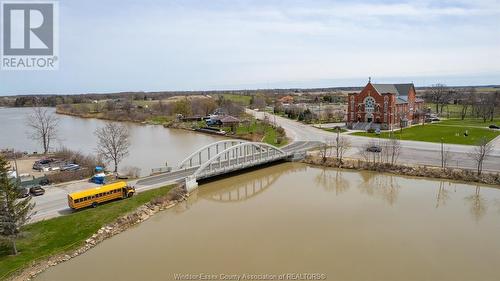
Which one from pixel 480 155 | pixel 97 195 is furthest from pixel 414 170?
pixel 97 195

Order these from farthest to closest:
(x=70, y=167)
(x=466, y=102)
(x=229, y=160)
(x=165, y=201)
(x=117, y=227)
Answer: (x=466, y=102), (x=229, y=160), (x=70, y=167), (x=165, y=201), (x=117, y=227)

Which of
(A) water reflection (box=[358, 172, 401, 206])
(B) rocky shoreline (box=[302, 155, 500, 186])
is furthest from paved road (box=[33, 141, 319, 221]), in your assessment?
(A) water reflection (box=[358, 172, 401, 206])

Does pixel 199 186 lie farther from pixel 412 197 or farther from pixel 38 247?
pixel 412 197

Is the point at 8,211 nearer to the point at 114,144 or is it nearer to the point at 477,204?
the point at 114,144

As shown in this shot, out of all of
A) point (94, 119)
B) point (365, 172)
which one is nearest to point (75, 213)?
point (365, 172)

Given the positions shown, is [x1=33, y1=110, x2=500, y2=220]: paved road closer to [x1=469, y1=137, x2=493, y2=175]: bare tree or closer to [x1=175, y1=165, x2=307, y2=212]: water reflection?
[x1=469, y1=137, x2=493, y2=175]: bare tree

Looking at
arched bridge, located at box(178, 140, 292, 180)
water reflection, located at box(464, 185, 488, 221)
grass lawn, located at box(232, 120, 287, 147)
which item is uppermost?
grass lawn, located at box(232, 120, 287, 147)
